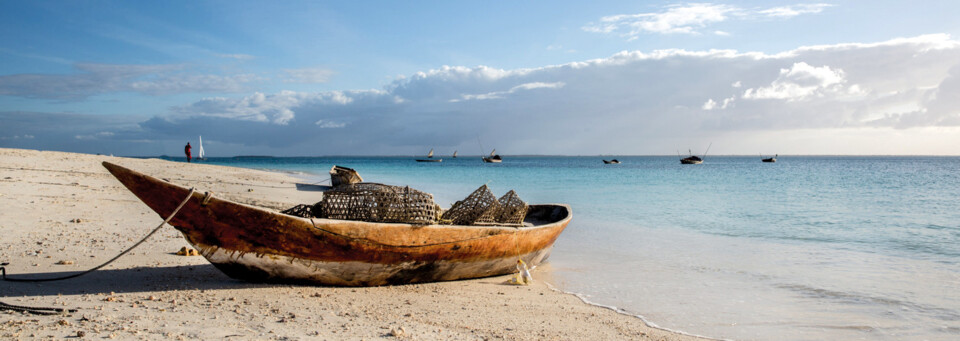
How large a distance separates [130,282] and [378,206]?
2180 mm

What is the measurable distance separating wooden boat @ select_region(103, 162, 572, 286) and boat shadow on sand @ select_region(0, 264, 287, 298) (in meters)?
0.36

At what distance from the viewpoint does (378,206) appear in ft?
16.2

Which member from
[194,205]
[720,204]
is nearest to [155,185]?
[194,205]

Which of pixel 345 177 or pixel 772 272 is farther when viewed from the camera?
pixel 345 177

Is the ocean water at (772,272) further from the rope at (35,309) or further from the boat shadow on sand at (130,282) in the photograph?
the rope at (35,309)

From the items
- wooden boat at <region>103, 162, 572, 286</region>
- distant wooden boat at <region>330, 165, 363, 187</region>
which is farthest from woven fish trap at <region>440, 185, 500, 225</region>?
distant wooden boat at <region>330, 165, 363, 187</region>

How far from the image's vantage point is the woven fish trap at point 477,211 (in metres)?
5.98

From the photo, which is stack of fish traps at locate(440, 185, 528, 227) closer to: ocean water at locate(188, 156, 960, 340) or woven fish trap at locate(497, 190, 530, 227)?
woven fish trap at locate(497, 190, 530, 227)

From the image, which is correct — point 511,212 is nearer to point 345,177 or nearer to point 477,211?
point 477,211

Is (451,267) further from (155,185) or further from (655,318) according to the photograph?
(155,185)

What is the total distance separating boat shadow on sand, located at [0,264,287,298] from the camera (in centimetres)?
412

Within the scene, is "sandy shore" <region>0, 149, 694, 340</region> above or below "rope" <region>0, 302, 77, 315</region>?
below

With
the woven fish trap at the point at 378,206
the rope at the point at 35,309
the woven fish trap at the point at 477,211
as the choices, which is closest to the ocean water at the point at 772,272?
the woven fish trap at the point at 477,211

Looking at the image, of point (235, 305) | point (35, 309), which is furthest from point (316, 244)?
point (35, 309)
